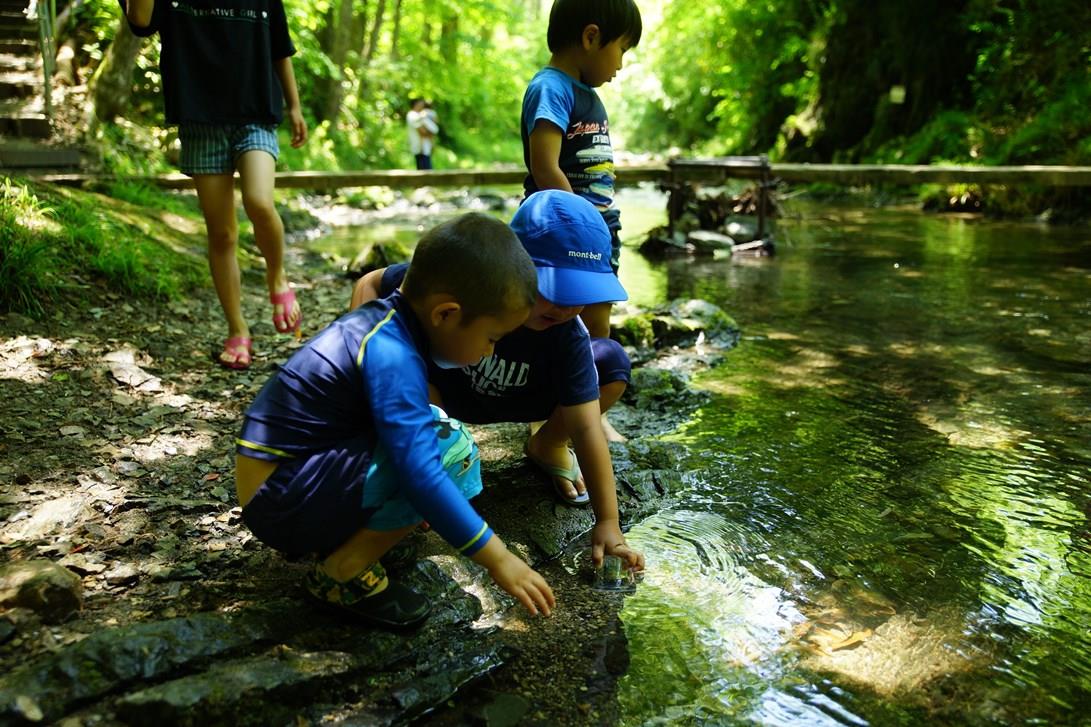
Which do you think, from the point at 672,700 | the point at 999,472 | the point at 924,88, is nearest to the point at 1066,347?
the point at 999,472

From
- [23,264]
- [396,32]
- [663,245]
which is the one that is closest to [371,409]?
[23,264]

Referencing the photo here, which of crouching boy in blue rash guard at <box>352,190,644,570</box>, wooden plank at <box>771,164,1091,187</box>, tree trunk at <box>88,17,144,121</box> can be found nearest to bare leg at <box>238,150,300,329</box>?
crouching boy in blue rash guard at <box>352,190,644,570</box>

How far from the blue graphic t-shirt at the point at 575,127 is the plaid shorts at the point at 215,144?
3.70ft

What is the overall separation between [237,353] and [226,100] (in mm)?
1016

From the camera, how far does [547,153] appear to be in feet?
9.74

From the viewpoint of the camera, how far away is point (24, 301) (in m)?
3.68

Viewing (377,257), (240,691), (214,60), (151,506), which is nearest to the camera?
(240,691)

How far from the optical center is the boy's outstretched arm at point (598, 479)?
7.03ft

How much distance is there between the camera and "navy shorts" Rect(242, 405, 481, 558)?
1.77 meters

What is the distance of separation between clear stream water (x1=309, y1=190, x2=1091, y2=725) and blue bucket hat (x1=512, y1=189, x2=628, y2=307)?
2.59 ft

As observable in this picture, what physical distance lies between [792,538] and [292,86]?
2747 mm

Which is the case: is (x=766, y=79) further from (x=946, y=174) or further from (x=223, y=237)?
(x=223, y=237)

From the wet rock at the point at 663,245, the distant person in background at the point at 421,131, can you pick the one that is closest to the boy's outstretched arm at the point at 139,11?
the wet rock at the point at 663,245

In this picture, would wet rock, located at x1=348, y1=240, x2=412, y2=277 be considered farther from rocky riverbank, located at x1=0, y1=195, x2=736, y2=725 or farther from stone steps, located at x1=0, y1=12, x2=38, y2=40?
stone steps, located at x1=0, y1=12, x2=38, y2=40
